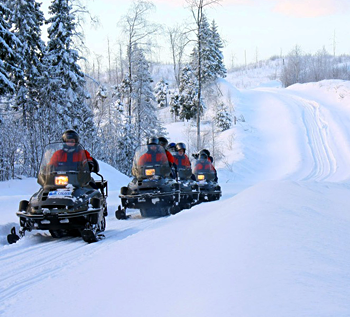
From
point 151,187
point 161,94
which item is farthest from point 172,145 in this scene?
point 161,94

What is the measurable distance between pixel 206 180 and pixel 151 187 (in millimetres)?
5101

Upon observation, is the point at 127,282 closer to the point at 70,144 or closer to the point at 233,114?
the point at 70,144

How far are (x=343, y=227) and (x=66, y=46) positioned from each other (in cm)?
2225

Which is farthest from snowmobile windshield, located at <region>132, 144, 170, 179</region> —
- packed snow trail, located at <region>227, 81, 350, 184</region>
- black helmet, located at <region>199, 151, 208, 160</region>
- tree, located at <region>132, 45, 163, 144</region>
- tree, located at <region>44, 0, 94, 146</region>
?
tree, located at <region>132, 45, 163, 144</region>

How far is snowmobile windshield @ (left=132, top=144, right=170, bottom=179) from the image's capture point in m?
12.0

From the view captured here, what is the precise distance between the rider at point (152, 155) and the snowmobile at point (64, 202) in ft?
11.2

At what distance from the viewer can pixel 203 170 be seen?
16.6m

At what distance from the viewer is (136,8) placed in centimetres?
2975

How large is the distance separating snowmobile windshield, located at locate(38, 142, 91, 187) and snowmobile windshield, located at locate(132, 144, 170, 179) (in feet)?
11.4

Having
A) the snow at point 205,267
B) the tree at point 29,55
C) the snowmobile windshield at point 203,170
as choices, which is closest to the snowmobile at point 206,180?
the snowmobile windshield at point 203,170

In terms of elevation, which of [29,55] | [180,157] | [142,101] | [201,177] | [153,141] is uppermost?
[29,55]

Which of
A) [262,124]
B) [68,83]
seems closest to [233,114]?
[262,124]

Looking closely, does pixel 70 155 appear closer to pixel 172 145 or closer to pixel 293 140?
pixel 172 145

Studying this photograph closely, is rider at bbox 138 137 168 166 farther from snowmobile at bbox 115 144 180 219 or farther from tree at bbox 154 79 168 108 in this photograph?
tree at bbox 154 79 168 108
